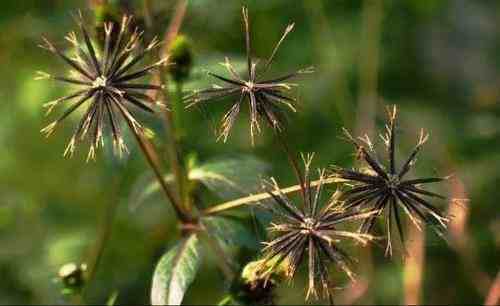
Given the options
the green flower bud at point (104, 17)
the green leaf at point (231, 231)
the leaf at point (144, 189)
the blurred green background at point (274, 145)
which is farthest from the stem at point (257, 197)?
the blurred green background at point (274, 145)

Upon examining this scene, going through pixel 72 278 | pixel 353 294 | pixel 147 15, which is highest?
pixel 147 15

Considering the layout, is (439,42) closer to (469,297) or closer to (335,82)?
(335,82)

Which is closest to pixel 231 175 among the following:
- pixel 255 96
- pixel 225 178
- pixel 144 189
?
pixel 225 178

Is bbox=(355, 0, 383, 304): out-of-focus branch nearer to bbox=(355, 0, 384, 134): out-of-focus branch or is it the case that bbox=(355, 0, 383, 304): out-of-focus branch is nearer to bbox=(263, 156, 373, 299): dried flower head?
bbox=(355, 0, 384, 134): out-of-focus branch

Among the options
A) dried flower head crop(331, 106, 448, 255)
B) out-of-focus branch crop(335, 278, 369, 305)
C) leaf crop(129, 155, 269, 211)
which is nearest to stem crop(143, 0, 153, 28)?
leaf crop(129, 155, 269, 211)

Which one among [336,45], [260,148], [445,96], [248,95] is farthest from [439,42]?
[248,95]

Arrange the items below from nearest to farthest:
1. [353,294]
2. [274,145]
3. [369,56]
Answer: [353,294]
[274,145]
[369,56]

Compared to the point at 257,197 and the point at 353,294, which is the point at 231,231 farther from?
the point at 353,294
